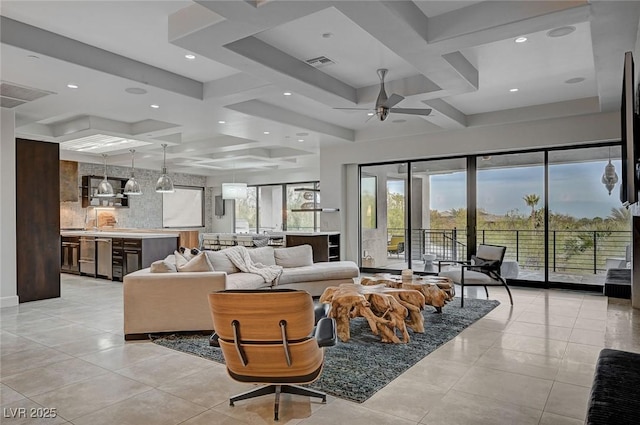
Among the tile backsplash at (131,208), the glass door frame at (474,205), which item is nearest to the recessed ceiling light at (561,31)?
the glass door frame at (474,205)

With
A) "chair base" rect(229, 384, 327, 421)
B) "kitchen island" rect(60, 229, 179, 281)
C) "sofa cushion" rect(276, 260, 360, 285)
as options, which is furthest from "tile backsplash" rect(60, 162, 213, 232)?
"chair base" rect(229, 384, 327, 421)

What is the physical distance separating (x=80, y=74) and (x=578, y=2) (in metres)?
4.74

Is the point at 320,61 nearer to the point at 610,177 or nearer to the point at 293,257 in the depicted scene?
the point at 293,257

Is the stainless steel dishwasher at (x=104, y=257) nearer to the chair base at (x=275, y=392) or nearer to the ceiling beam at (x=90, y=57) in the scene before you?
the ceiling beam at (x=90, y=57)

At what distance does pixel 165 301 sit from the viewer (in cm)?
433

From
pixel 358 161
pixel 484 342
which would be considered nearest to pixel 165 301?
pixel 484 342

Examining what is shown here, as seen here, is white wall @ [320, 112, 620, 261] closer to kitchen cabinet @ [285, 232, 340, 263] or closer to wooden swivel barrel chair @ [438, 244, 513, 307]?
kitchen cabinet @ [285, 232, 340, 263]

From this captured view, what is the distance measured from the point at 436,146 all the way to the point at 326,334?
19.5ft

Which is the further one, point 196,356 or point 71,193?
point 71,193

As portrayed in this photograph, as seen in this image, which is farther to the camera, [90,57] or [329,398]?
[90,57]

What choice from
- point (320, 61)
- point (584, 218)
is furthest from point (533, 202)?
point (320, 61)

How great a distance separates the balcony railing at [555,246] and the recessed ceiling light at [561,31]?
376cm

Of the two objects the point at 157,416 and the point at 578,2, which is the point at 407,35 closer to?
the point at 578,2

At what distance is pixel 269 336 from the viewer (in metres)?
2.51
